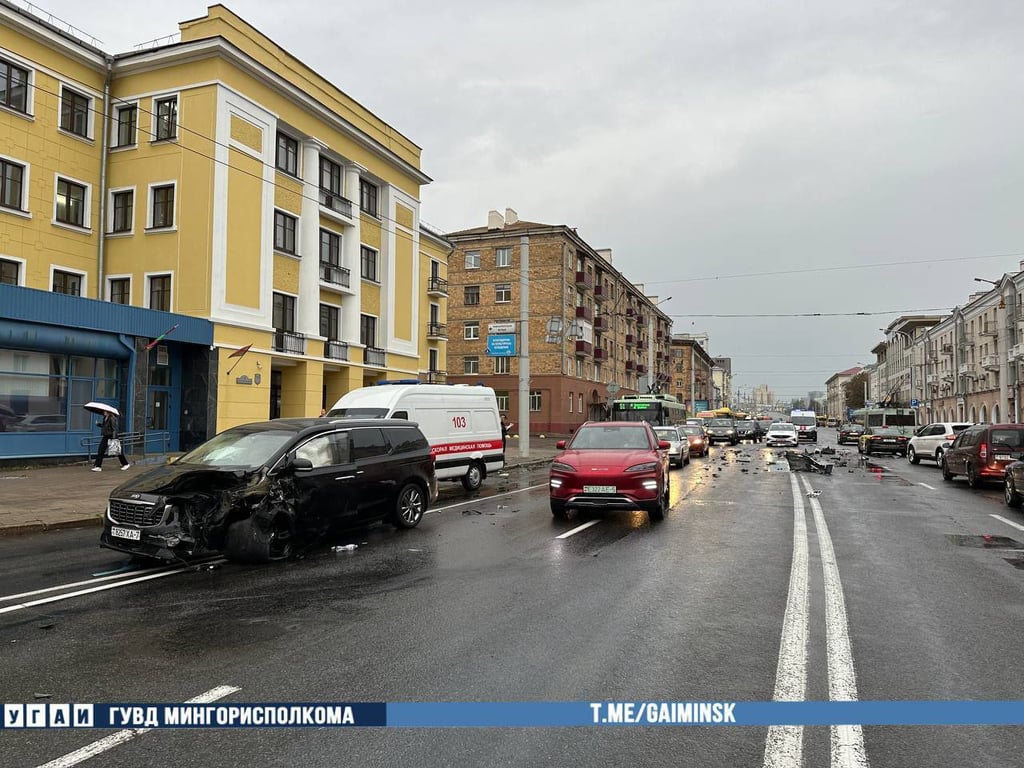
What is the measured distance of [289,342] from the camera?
27.0 meters

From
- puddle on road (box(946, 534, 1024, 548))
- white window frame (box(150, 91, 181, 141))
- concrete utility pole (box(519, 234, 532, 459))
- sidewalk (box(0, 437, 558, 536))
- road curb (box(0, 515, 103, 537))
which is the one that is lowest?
road curb (box(0, 515, 103, 537))

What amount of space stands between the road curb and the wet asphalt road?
2.65 ft

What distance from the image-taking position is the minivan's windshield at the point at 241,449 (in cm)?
780

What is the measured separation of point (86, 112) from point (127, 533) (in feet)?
79.4

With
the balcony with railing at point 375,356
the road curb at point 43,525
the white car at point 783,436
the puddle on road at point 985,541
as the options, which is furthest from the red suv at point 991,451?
the white car at point 783,436

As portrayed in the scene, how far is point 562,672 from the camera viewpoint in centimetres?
419

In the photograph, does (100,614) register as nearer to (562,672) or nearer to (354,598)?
(354,598)

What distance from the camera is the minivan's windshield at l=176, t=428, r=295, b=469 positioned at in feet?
25.6

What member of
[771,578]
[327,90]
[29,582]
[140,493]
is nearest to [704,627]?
[771,578]

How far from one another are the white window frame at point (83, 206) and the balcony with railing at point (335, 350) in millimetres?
9865

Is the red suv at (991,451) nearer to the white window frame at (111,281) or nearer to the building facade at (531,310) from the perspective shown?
the white window frame at (111,281)

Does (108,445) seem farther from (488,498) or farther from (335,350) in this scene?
(335,350)

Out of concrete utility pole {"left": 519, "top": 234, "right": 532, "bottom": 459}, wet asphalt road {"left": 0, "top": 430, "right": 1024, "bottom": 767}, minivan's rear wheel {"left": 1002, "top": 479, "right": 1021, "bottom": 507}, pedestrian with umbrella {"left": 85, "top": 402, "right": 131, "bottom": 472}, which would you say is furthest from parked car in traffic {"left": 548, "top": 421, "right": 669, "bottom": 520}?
concrete utility pole {"left": 519, "top": 234, "right": 532, "bottom": 459}

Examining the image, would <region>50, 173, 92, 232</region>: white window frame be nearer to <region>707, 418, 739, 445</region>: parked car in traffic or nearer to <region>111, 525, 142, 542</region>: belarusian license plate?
<region>111, 525, 142, 542</region>: belarusian license plate
